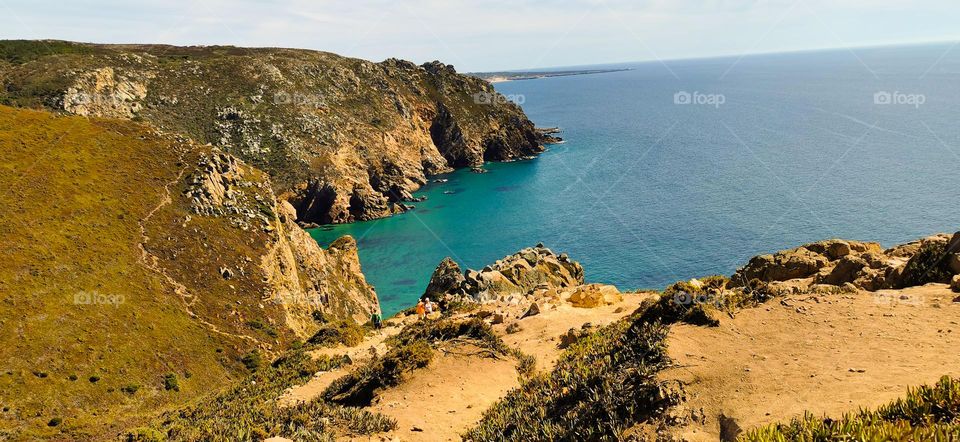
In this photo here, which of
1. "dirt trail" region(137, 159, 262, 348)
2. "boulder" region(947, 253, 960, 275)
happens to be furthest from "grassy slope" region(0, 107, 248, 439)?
"boulder" region(947, 253, 960, 275)

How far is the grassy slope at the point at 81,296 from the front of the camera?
27.2 meters

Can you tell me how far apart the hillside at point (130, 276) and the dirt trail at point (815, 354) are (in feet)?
98.1

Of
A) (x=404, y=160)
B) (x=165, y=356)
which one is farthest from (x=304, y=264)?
(x=404, y=160)

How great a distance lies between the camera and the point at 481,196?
122 meters

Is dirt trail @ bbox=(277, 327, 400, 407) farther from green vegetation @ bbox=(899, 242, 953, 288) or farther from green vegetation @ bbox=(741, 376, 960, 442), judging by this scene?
green vegetation @ bbox=(899, 242, 953, 288)

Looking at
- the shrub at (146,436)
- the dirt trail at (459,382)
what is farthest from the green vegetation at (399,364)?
the shrub at (146,436)

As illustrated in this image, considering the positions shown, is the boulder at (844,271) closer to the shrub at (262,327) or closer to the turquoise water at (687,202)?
the shrub at (262,327)

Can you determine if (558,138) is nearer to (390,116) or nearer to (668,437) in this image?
(390,116)

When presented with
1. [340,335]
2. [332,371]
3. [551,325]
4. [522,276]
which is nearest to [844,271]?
[551,325]

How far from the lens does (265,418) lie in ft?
56.9

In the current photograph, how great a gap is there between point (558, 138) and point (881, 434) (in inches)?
7096

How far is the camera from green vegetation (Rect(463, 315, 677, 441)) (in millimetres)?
12062

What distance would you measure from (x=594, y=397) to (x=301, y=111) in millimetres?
120702

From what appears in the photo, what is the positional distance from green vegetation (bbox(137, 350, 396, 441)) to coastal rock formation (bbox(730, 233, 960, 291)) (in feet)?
64.9
